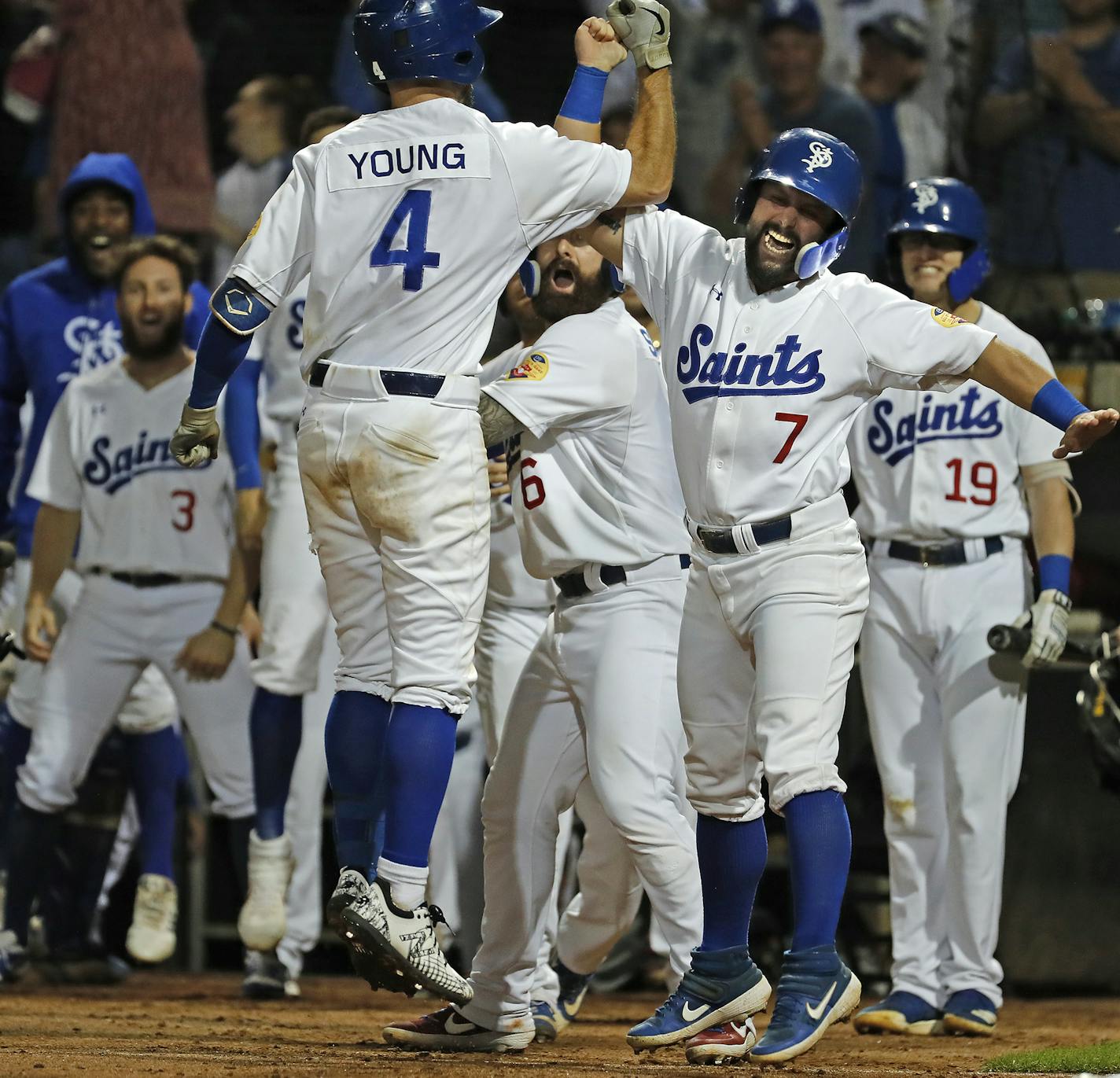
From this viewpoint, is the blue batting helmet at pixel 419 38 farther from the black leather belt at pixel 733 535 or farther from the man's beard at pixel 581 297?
the black leather belt at pixel 733 535

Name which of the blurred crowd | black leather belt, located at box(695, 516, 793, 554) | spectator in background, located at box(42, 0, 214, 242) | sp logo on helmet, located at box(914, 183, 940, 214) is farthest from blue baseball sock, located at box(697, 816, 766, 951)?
spectator in background, located at box(42, 0, 214, 242)

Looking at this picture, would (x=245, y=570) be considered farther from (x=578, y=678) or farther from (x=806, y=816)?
(x=806, y=816)

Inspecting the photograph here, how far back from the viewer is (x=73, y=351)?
673 centimetres

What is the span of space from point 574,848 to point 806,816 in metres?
2.70

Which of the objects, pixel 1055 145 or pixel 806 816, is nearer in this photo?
pixel 806 816

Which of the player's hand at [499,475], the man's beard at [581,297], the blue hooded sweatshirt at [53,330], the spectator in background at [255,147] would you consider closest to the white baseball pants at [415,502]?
the man's beard at [581,297]

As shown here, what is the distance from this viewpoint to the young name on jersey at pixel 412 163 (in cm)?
402

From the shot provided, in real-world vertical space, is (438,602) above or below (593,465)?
below

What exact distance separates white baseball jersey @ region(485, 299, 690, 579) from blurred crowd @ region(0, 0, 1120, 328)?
9.74 ft

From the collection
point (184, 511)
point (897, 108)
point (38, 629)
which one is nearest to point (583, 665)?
point (184, 511)

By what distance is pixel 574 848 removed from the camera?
6.61 m

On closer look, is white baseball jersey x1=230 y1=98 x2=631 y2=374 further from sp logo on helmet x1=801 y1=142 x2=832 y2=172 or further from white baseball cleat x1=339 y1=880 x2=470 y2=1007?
white baseball cleat x1=339 y1=880 x2=470 y2=1007

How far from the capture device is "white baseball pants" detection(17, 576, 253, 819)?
242 inches

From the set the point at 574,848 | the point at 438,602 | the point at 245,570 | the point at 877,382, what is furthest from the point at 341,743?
the point at 574,848
